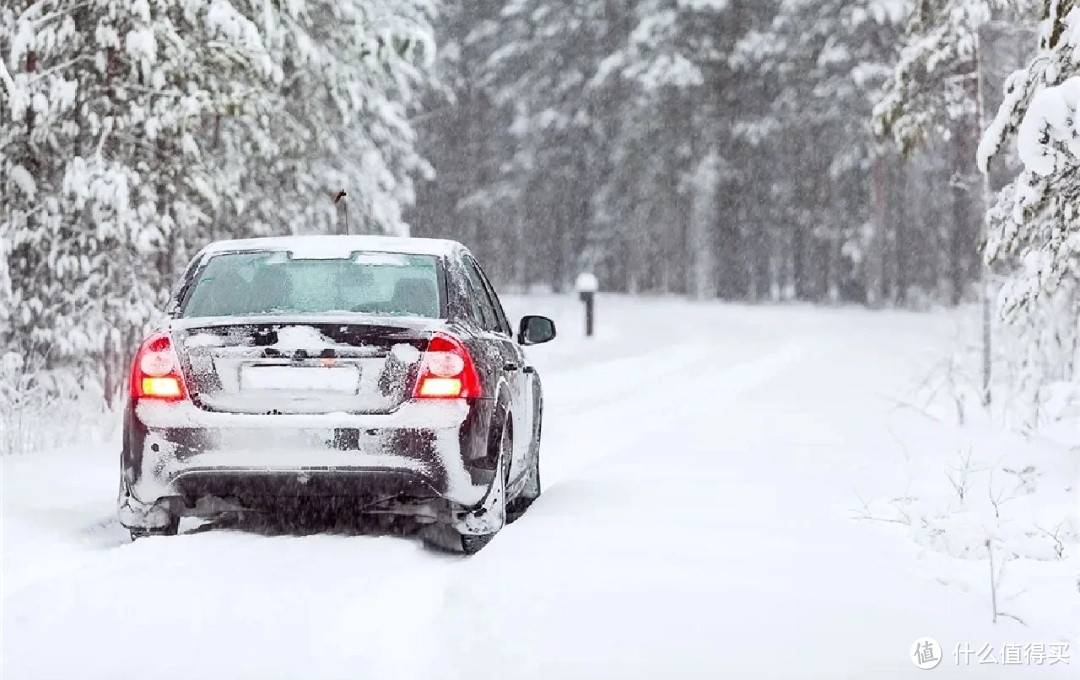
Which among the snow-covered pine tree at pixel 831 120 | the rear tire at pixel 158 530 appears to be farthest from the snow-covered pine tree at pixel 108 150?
the snow-covered pine tree at pixel 831 120

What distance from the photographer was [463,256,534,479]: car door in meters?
7.54

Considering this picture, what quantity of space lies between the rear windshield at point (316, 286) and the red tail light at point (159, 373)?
1.39 feet

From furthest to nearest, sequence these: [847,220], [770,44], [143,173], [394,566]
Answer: [847,220] < [770,44] < [143,173] < [394,566]

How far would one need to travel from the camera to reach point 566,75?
2032 inches

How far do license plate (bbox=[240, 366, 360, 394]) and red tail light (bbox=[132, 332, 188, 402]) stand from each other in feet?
1.15

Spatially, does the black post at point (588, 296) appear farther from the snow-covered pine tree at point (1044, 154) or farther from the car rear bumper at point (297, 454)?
the car rear bumper at point (297, 454)

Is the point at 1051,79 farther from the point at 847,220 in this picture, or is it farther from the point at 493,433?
the point at 847,220

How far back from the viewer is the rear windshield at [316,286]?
7.01 m

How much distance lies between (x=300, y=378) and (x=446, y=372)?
68 cm

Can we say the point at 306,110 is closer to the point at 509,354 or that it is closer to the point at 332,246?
the point at 509,354

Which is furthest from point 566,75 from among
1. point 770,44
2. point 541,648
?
point 541,648

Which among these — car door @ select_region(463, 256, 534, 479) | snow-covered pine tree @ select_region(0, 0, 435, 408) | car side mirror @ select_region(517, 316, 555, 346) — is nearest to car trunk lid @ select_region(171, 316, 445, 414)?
car door @ select_region(463, 256, 534, 479)

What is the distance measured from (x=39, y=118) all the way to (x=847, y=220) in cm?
4031

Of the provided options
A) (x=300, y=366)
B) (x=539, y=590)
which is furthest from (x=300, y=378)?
(x=539, y=590)
